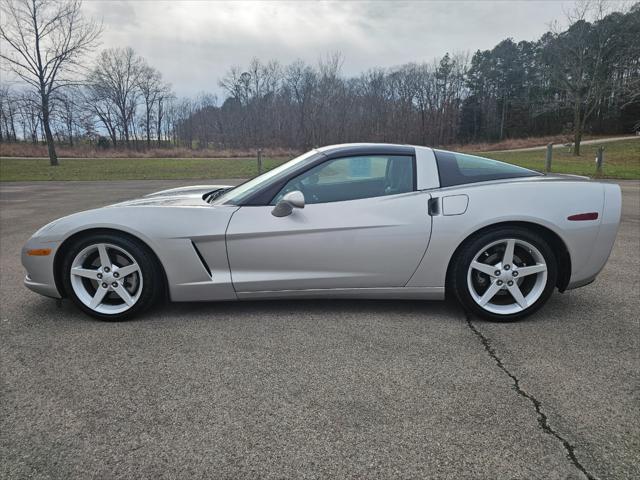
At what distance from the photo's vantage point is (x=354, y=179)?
10.2ft

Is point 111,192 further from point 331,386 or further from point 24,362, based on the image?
point 331,386

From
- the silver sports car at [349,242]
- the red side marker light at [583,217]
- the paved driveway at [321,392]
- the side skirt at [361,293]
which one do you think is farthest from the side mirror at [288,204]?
the red side marker light at [583,217]

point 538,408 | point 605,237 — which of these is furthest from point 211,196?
point 605,237

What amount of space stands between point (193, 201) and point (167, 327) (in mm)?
979

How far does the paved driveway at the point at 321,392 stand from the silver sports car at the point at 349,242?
224 millimetres

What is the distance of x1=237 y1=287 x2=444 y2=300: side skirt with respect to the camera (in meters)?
3.03

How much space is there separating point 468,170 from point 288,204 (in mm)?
1364

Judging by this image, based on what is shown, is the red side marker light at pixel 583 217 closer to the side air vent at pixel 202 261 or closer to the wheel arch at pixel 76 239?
the side air vent at pixel 202 261

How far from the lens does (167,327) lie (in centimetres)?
296

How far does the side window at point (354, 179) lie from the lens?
3.02 meters

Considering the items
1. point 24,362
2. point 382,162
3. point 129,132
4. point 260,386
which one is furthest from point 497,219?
point 129,132

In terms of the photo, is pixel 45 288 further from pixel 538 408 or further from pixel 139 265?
pixel 538 408

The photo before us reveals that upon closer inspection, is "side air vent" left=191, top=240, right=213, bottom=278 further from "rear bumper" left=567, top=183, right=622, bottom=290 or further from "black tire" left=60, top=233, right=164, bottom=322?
"rear bumper" left=567, top=183, right=622, bottom=290

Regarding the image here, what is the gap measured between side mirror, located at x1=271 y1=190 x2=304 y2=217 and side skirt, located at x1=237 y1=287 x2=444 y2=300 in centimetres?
56
